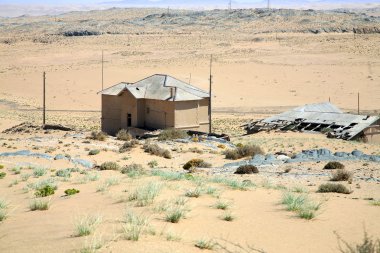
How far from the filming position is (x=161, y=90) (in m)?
33.8

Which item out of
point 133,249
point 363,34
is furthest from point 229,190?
point 363,34

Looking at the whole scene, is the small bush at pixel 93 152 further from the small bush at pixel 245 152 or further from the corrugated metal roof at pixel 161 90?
the corrugated metal roof at pixel 161 90

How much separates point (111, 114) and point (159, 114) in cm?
414

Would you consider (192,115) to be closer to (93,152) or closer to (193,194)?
(93,152)

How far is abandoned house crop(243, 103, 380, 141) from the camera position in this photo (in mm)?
32875

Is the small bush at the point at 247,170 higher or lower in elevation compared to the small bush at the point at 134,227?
lower

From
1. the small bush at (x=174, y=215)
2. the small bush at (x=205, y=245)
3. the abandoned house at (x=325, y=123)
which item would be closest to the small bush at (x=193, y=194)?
the small bush at (x=174, y=215)

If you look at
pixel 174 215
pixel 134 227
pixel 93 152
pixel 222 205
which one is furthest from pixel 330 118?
pixel 134 227

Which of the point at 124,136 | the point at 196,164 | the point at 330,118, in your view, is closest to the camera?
the point at 196,164

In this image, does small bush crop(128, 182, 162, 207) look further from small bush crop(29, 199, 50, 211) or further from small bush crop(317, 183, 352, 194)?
small bush crop(317, 183, 352, 194)

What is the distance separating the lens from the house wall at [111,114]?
35.5 meters

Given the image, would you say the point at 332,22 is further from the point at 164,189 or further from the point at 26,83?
the point at 164,189

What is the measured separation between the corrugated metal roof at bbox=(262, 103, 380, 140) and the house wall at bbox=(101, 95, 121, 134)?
9.94 metres

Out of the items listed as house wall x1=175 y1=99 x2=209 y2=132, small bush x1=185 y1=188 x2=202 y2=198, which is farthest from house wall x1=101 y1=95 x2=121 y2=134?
small bush x1=185 y1=188 x2=202 y2=198
